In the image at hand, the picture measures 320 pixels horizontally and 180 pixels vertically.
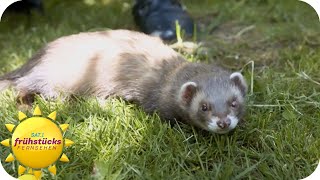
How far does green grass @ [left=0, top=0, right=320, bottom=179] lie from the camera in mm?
2738

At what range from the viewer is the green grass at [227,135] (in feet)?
8.98

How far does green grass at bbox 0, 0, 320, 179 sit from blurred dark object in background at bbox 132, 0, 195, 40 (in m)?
0.19

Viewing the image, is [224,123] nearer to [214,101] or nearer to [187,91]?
[214,101]

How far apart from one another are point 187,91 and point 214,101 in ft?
0.70

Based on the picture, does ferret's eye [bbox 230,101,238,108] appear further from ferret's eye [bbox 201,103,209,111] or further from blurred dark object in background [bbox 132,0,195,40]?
blurred dark object in background [bbox 132,0,195,40]

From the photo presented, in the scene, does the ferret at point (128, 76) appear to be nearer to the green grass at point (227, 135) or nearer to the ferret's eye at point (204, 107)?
the ferret's eye at point (204, 107)

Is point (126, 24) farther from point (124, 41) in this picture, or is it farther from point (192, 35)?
point (124, 41)

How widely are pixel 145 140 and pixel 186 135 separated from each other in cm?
25

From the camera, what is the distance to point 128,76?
3.52 metres

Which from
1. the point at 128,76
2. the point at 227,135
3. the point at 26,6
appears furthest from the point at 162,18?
the point at 227,135

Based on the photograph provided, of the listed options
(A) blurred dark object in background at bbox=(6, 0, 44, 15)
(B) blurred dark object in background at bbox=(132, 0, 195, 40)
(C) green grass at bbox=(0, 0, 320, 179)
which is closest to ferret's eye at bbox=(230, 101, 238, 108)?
(C) green grass at bbox=(0, 0, 320, 179)

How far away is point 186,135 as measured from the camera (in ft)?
10.1

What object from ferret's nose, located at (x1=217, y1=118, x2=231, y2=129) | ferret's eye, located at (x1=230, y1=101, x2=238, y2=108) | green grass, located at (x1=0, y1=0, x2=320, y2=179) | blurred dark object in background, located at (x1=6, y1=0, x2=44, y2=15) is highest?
blurred dark object in background, located at (x1=6, y1=0, x2=44, y2=15)

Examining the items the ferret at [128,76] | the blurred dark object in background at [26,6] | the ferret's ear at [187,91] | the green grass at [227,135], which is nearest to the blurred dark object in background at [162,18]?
the green grass at [227,135]
